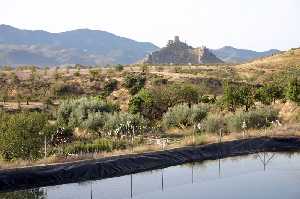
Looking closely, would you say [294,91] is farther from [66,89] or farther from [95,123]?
[66,89]

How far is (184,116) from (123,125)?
254 inches

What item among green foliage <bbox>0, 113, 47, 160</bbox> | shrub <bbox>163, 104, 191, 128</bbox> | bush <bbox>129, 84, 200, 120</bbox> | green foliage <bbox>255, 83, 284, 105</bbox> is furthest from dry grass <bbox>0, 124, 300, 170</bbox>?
bush <bbox>129, 84, 200, 120</bbox>

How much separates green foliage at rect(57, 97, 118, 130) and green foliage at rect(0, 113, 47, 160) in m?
7.83

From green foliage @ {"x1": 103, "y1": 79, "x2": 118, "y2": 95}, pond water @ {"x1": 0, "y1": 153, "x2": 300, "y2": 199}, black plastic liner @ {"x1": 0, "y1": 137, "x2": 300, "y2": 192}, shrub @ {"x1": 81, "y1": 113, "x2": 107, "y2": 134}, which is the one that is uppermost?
green foliage @ {"x1": 103, "y1": 79, "x2": 118, "y2": 95}

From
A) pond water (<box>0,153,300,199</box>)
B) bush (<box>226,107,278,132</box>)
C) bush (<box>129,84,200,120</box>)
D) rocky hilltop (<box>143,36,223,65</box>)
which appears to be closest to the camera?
pond water (<box>0,153,300,199</box>)

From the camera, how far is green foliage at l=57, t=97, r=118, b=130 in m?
30.5

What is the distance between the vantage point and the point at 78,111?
3130 centimetres

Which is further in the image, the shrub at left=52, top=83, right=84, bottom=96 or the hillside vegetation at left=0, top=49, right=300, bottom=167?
the shrub at left=52, top=83, right=84, bottom=96

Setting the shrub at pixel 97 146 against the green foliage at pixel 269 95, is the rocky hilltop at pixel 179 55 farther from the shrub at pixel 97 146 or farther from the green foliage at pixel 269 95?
the shrub at pixel 97 146

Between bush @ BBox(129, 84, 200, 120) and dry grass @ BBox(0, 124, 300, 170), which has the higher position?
bush @ BBox(129, 84, 200, 120)

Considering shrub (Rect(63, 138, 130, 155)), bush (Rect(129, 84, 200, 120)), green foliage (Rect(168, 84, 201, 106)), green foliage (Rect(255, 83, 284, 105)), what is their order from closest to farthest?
shrub (Rect(63, 138, 130, 155))
bush (Rect(129, 84, 200, 120))
green foliage (Rect(255, 83, 284, 105))
green foliage (Rect(168, 84, 201, 106))

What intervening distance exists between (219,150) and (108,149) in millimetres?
5526

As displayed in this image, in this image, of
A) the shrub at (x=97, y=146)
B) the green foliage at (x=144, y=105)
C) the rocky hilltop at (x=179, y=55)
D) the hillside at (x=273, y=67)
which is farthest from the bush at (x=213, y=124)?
the rocky hilltop at (x=179, y=55)

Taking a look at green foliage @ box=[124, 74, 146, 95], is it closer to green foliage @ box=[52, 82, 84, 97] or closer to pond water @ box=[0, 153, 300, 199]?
green foliage @ box=[52, 82, 84, 97]
